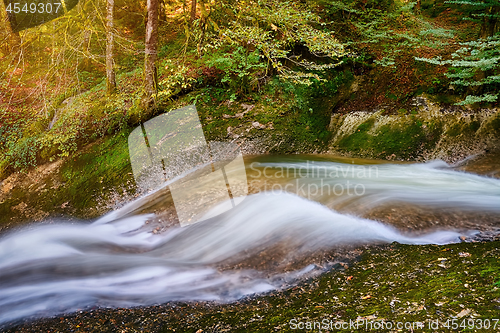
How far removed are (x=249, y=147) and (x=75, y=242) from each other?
4147 mm

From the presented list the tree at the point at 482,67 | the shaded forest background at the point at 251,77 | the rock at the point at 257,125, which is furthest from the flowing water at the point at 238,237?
the shaded forest background at the point at 251,77

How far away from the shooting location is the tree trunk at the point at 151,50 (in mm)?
6469

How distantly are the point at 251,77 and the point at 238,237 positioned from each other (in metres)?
4.97

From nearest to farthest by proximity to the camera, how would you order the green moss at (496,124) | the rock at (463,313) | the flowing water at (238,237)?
1. the rock at (463,313)
2. the flowing water at (238,237)
3. the green moss at (496,124)

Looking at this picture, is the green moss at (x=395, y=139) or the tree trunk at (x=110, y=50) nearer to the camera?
the green moss at (x=395, y=139)

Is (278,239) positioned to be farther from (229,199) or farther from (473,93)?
(473,93)

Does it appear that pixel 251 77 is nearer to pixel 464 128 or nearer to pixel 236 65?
pixel 236 65

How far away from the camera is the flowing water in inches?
Result: 145

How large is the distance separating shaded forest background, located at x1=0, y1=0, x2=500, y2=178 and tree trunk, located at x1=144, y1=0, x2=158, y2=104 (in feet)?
0.08

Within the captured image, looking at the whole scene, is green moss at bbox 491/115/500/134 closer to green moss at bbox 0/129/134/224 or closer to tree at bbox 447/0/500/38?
tree at bbox 447/0/500/38

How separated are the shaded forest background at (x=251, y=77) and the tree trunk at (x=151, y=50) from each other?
0.02m

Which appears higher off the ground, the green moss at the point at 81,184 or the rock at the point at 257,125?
the rock at the point at 257,125

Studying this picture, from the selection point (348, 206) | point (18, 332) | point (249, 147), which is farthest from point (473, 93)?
point (18, 332)

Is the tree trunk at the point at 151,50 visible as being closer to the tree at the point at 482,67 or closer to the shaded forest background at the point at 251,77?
the shaded forest background at the point at 251,77
